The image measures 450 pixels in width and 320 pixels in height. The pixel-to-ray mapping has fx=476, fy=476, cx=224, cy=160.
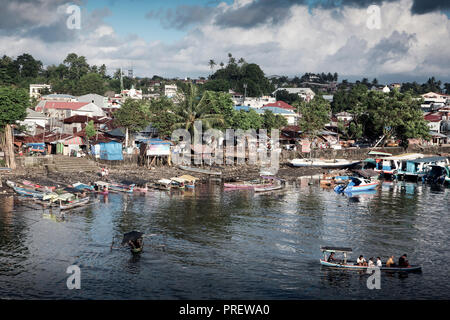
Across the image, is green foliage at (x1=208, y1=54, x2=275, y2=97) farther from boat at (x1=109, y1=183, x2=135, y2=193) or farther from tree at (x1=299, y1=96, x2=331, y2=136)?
boat at (x1=109, y1=183, x2=135, y2=193)

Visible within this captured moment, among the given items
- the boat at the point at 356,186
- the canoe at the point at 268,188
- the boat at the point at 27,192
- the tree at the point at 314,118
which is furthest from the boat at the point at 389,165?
the boat at the point at 27,192

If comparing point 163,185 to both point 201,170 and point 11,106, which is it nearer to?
point 201,170

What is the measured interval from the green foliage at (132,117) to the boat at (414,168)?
4086 centimetres

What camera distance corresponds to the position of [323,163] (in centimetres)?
7788

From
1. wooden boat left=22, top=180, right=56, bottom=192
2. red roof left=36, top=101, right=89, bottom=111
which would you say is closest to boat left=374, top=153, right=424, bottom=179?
wooden boat left=22, top=180, right=56, bottom=192

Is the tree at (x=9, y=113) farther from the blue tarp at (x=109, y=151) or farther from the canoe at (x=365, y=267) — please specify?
the canoe at (x=365, y=267)

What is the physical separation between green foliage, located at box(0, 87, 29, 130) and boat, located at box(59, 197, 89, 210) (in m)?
16.2

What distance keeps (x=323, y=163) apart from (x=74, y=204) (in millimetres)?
44847

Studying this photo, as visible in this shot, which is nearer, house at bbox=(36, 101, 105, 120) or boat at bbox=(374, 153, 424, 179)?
boat at bbox=(374, 153, 424, 179)

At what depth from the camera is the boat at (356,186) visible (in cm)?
6000

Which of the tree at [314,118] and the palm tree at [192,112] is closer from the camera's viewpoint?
the palm tree at [192,112]

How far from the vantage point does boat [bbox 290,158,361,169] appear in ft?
251

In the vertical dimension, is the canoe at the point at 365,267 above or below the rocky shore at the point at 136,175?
below
